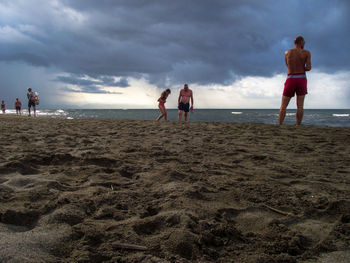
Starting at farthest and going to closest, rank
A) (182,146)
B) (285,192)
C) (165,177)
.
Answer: (182,146) → (165,177) → (285,192)

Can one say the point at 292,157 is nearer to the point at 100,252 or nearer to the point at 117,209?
the point at 117,209

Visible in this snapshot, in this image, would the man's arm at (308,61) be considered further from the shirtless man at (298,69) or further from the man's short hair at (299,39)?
the man's short hair at (299,39)

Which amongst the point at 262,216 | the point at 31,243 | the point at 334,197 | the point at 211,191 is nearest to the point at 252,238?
the point at 262,216

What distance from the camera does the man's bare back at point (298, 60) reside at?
595 cm

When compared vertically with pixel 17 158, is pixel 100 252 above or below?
below

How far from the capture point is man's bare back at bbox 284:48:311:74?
595 cm

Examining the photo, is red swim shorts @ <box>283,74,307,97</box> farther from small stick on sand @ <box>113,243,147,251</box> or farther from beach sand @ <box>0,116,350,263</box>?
small stick on sand @ <box>113,243,147,251</box>

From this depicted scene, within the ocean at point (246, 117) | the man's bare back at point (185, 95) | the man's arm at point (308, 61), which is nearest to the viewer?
the man's arm at point (308, 61)

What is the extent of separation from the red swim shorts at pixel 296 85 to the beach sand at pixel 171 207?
3.43 metres

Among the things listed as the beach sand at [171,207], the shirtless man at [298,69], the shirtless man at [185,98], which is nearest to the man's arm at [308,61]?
the shirtless man at [298,69]

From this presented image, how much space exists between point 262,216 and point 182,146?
230cm

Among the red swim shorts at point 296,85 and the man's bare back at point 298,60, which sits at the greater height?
the man's bare back at point 298,60

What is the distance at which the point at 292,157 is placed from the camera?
127 inches

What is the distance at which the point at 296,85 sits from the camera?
618 centimetres
